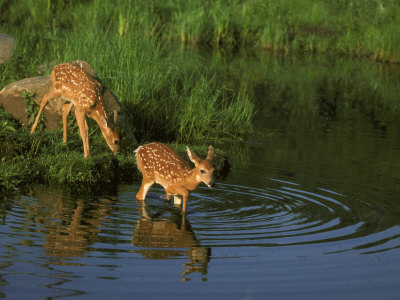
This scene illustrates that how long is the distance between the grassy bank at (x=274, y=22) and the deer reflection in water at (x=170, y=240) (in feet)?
64.6

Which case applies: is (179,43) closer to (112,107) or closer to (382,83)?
(382,83)

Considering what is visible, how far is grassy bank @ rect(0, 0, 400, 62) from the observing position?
30141 millimetres

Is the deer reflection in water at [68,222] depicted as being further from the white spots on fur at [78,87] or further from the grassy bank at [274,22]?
the grassy bank at [274,22]

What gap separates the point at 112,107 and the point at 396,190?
489cm

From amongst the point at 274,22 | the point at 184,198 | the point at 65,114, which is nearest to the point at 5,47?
the point at 65,114

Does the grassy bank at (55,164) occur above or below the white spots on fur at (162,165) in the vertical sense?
below

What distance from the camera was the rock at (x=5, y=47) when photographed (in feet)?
59.5

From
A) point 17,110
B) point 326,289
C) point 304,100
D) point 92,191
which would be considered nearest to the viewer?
point 326,289

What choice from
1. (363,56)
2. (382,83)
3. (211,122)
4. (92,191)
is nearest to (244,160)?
(211,122)

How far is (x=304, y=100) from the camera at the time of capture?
22812mm

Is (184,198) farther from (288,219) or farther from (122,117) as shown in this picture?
(122,117)

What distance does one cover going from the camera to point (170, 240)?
991cm

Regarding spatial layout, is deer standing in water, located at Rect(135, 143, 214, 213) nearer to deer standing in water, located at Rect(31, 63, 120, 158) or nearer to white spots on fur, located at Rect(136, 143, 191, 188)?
white spots on fur, located at Rect(136, 143, 191, 188)

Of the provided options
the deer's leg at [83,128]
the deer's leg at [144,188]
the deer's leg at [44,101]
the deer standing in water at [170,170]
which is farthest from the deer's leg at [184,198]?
the deer's leg at [44,101]
